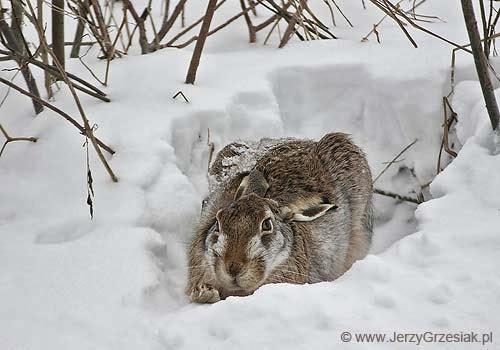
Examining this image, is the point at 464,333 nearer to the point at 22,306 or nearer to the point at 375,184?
the point at 22,306

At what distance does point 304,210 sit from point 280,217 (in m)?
0.22

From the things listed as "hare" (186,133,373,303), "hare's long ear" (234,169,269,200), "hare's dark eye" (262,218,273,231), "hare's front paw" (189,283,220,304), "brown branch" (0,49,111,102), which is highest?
"brown branch" (0,49,111,102)

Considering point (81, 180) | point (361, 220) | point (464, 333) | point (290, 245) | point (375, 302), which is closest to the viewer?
point (464, 333)

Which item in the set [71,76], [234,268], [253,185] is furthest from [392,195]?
[71,76]

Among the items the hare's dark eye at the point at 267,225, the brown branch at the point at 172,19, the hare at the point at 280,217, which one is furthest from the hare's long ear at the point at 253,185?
the brown branch at the point at 172,19

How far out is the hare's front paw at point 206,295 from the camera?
→ 12.1 ft

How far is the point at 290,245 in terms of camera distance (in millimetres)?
3924

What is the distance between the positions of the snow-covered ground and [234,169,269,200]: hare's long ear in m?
0.42

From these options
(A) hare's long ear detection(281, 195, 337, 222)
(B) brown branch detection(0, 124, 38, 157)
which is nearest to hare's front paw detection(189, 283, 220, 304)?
(A) hare's long ear detection(281, 195, 337, 222)

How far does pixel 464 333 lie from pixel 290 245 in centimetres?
124

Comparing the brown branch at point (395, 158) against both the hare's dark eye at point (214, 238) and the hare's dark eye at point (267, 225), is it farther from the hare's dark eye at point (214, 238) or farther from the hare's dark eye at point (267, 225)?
the hare's dark eye at point (214, 238)

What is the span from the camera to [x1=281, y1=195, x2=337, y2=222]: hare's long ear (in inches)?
159

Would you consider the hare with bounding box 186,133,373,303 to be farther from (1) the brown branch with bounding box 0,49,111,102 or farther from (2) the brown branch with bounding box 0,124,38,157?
(2) the brown branch with bounding box 0,124,38,157

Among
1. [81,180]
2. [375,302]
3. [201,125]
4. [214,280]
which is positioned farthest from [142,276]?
[201,125]
